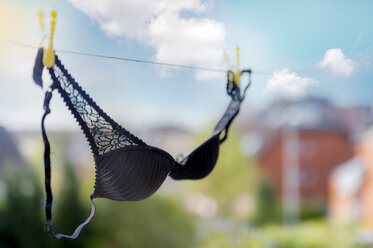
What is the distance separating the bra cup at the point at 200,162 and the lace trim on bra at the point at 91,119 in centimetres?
15

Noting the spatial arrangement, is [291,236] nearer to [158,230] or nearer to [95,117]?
[158,230]

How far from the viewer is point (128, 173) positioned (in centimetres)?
83

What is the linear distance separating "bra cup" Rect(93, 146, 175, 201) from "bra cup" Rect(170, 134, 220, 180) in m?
0.10

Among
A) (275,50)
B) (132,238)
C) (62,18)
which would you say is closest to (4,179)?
(132,238)

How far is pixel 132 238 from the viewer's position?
3283 millimetres

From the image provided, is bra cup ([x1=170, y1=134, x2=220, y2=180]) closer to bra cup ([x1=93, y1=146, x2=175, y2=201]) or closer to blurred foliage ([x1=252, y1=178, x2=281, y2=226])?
bra cup ([x1=93, y1=146, x2=175, y2=201])

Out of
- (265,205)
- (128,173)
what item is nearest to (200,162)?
(128,173)

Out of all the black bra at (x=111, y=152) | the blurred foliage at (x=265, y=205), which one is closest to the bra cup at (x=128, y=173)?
the black bra at (x=111, y=152)

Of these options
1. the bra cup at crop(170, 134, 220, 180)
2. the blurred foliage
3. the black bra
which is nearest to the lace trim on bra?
the black bra

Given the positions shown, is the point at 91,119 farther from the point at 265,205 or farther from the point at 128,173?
the point at 265,205

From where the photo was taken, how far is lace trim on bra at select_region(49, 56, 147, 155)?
0.82 metres

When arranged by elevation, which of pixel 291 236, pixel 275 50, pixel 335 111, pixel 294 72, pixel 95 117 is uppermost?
pixel 335 111

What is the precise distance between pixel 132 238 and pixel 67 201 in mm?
610

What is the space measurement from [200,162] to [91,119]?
0.91 ft
